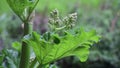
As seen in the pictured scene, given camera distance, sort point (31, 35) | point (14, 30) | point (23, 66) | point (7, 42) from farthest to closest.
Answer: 1. point (14, 30)
2. point (7, 42)
3. point (23, 66)
4. point (31, 35)

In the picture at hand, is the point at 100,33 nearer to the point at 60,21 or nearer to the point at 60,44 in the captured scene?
the point at 60,21

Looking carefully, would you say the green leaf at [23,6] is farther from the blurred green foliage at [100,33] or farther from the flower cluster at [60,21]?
the blurred green foliage at [100,33]

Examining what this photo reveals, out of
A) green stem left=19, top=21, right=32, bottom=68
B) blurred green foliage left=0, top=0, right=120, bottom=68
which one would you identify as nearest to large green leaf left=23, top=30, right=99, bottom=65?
green stem left=19, top=21, right=32, bottom=68

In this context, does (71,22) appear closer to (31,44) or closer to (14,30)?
(31,44)

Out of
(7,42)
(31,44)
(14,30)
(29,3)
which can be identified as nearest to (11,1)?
(29,3)

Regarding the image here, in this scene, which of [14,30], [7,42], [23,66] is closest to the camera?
[23,66]

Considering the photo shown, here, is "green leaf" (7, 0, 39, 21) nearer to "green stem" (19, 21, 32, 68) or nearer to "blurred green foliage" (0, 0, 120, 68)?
"green stem" (19, 21, 32, 68)

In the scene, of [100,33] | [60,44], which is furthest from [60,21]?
[100,33]
